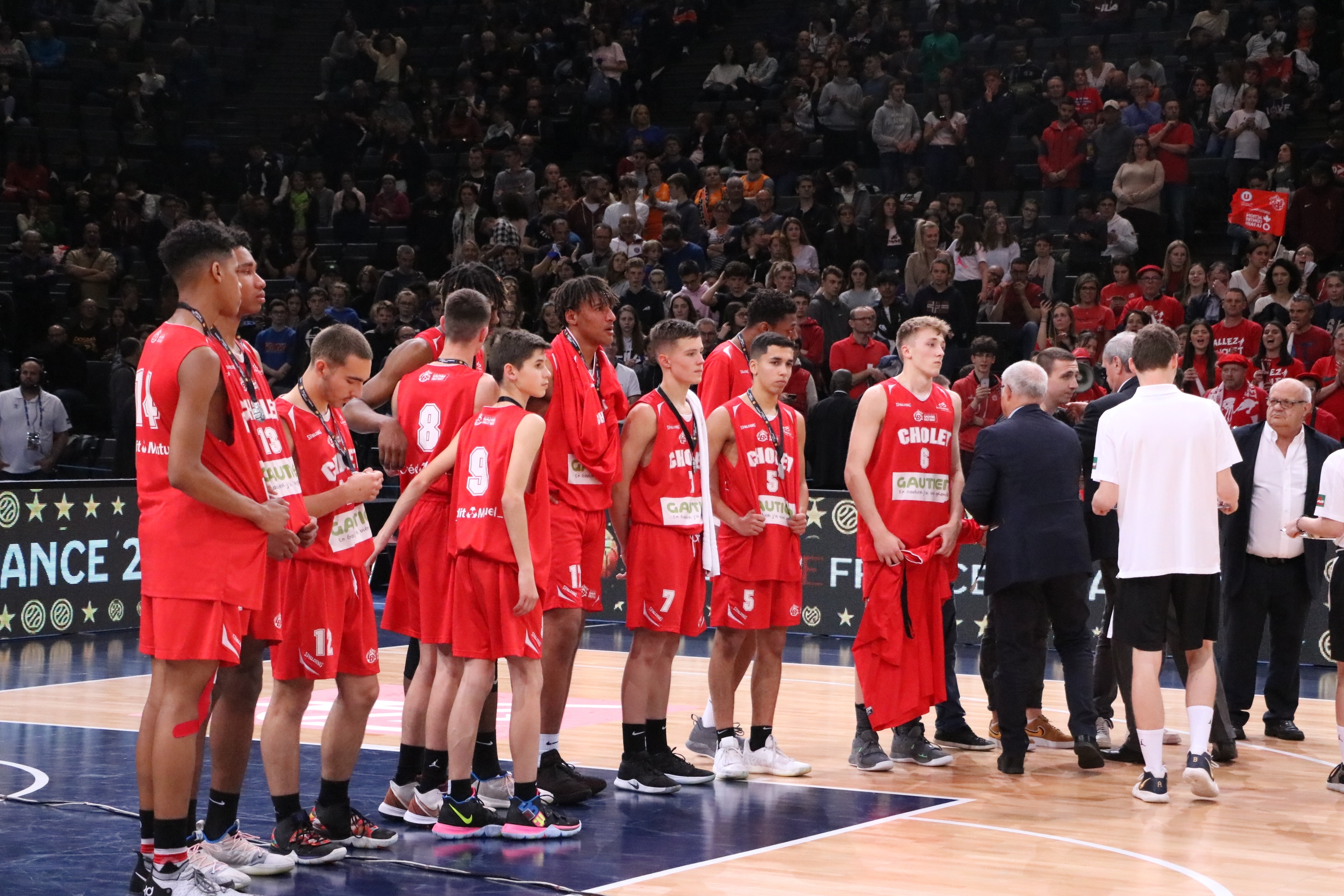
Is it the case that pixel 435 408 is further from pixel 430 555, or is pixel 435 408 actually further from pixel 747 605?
pixel 747 605

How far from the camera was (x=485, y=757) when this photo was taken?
648cm

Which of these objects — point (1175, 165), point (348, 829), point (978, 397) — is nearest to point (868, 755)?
point (348, 829)

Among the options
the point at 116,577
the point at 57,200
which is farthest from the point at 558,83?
the point at 116,577

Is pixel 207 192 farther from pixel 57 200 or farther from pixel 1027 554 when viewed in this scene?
pixel 1027 554

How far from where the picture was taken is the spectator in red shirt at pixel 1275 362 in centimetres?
1190

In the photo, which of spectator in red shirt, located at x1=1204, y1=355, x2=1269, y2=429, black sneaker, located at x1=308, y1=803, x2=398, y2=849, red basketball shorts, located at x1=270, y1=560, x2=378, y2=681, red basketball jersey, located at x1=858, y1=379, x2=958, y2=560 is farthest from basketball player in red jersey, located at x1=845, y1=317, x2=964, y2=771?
spectator in red shirt, located at x1=1204, y1=355, x2=1269, y2=429

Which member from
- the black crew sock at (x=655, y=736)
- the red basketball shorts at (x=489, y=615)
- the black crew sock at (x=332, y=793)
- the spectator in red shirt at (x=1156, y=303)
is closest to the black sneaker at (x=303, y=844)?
the black crew sock at (x=332, y=793)

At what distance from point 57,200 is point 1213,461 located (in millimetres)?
16478

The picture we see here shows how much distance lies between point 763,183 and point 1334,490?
408 inches

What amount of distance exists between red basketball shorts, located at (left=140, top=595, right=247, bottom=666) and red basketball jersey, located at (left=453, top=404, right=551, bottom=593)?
121 centimetres

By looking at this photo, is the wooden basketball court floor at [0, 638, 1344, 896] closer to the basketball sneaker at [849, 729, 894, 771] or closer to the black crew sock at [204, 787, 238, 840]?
the basketball sneaker at [849, 729, 894, 771]

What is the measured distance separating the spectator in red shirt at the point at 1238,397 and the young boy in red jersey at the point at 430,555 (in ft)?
23.2

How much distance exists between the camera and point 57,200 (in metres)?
19.7

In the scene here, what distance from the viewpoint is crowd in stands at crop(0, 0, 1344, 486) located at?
13.7 metres
